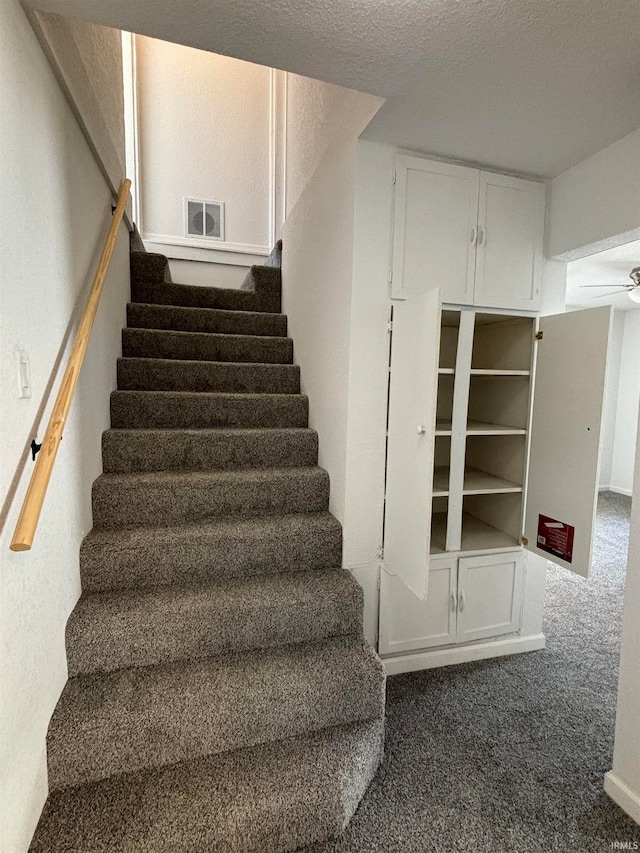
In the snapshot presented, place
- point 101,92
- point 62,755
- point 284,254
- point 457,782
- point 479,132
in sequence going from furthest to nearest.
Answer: point 284,254 < point 101,92 < point 479,132 < point 457,782 < point 62,755

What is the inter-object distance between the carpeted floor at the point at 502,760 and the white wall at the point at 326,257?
2.78 feet

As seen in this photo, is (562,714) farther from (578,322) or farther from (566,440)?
(578,322)

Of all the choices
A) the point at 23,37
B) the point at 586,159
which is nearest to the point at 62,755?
the point at 23,37

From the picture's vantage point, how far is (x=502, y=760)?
5.17 feet

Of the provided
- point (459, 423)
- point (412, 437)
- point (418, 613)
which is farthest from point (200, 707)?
point (459, 423)

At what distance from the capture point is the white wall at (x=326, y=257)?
6.23 feet

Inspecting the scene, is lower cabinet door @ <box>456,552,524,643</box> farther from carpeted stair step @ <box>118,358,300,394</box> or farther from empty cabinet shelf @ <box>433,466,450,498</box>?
carpeted stair step @ <box>118,358,300,394</box>

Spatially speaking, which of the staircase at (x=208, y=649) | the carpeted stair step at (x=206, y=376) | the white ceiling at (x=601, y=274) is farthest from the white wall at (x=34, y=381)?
the white ceiling at (x=601, y=274)

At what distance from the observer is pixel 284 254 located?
10.8 feet

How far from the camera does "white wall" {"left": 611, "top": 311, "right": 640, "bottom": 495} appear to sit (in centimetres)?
535

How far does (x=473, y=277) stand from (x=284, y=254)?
5.82 ft

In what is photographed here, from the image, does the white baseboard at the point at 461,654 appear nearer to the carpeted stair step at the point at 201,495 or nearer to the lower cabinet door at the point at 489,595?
the lower cabinet door at the point at 489,595

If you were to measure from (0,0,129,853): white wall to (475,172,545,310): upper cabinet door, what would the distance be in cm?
170

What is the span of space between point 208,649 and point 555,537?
1585mm
